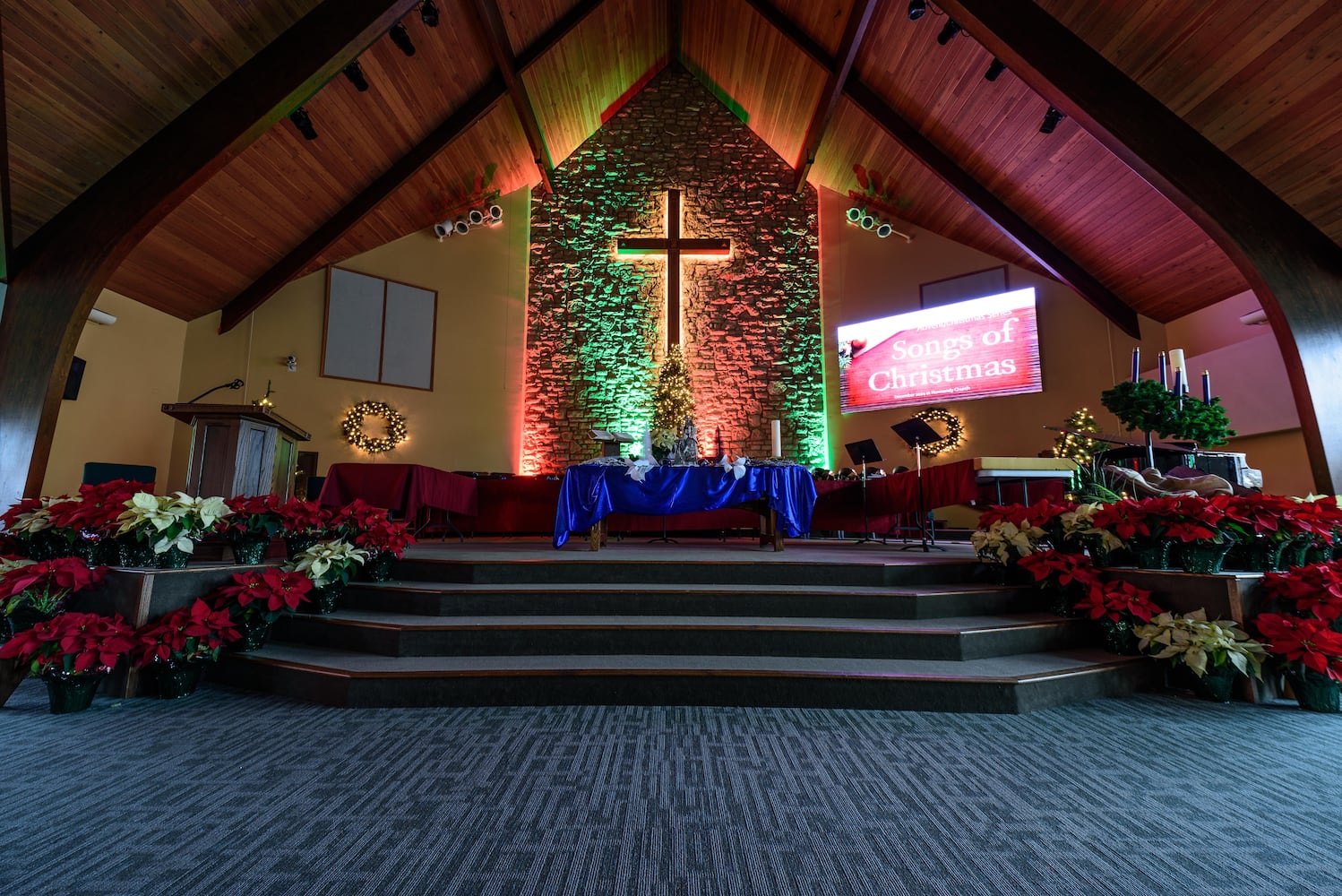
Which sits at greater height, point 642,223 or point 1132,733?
point 642,223

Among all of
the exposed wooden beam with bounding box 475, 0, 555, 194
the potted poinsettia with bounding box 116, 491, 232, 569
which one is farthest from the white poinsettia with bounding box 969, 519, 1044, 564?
the exposed wooden beam with bounding box 475, 0, 555, 194

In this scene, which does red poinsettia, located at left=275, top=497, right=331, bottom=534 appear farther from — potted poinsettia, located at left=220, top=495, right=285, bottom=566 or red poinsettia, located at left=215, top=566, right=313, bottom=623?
red poinsettia, located at left=215, top=566, right=313, bottom=623

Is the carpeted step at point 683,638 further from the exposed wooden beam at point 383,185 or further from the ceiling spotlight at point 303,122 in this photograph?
the exposed wooden beam at point 383,185

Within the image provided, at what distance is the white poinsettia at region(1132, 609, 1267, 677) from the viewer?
2.52 meters

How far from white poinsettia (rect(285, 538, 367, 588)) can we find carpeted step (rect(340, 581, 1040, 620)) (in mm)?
269

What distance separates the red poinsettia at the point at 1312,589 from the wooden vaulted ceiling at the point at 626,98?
357 cm

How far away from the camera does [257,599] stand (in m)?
2.73

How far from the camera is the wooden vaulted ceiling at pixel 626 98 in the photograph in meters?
4.23

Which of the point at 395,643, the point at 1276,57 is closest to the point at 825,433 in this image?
the point at 1276,57

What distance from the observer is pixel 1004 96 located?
5.82 m

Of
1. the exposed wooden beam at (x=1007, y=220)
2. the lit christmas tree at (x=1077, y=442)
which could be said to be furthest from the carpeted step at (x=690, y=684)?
the exposed wooden beam at (x=1007, y=220)

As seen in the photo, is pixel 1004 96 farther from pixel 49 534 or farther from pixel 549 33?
pixel 49 534

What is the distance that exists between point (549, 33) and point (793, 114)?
10.8 ft

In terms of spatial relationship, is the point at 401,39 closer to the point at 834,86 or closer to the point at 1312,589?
the point at 834,86
